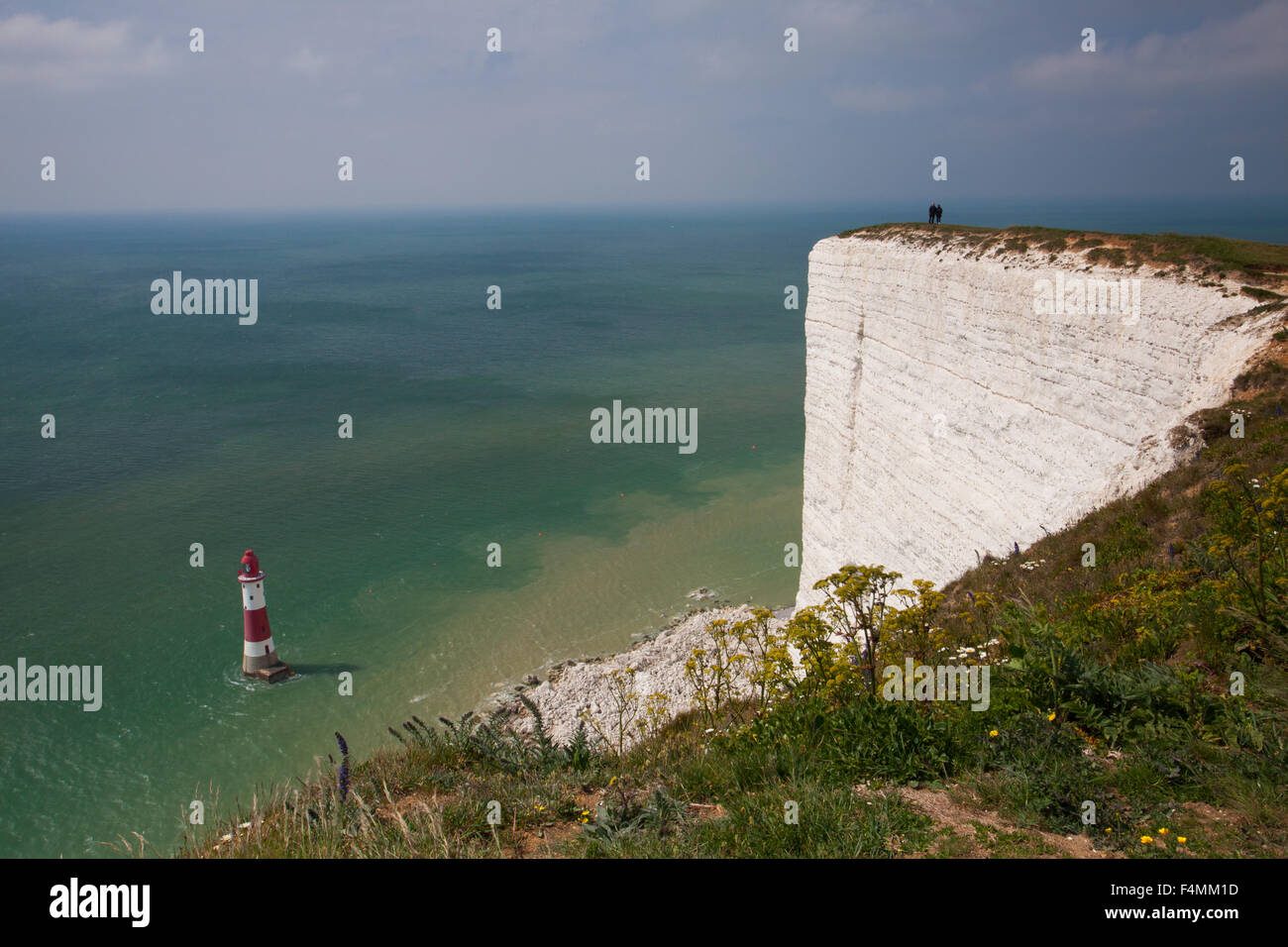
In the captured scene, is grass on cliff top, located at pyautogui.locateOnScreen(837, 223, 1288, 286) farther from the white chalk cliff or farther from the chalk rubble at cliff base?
the chalk rubble at cliff base

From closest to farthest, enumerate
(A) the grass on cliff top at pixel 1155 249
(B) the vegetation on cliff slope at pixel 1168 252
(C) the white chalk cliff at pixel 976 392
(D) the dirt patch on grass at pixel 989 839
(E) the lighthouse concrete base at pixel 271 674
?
(D) the dirt patch on grass at pixel 989 839, (C) the white chalk cliff at pixel 976 392, (B) the vegetation on cliff slope at pixel 1168 252, (A) the grass on cliff top at pixel 1155 249, (E) the lighthouse concrete base at pixel 271 674

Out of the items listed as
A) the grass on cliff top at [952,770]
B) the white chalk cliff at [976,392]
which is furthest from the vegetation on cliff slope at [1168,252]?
the grass on cliff top at [952,770]

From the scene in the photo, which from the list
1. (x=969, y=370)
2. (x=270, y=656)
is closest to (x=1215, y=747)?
(x=969, y=370)

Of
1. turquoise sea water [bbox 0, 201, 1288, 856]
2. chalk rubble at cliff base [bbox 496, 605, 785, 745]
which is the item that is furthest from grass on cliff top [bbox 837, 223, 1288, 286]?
turquoise sea water [bbox 0, 201, 1288, 856]

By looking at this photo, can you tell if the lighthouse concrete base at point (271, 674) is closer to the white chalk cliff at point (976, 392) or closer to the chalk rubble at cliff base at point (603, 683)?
the chalk rubble at cliff base at point (603, 683)

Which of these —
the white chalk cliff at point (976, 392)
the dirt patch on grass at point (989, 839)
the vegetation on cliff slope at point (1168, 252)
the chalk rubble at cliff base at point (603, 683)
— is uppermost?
the vegetation on cliff slope at point (1168, 252)

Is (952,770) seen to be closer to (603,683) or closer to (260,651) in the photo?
(603,683)

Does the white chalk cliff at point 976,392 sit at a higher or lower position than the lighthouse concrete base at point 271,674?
higher
